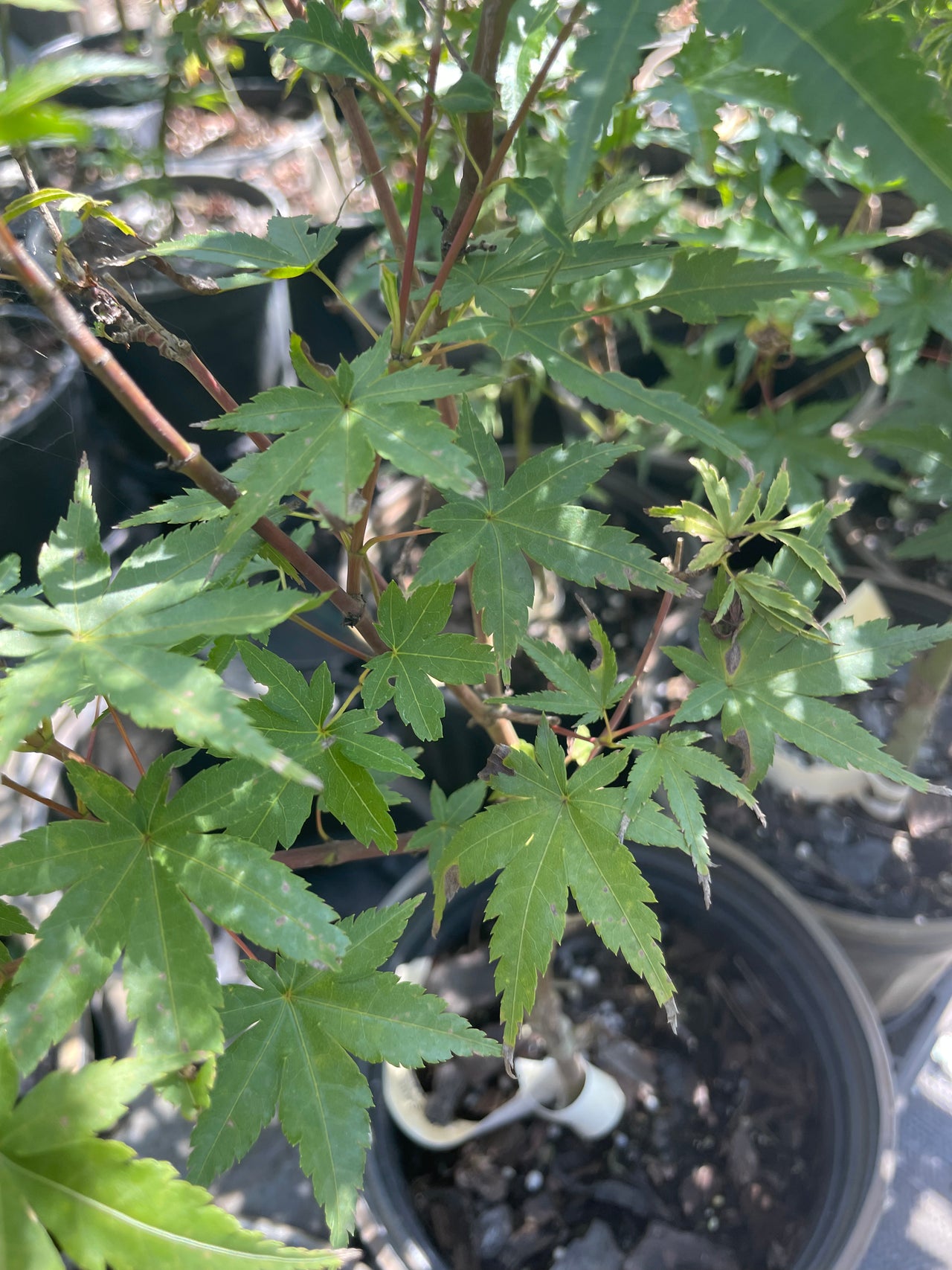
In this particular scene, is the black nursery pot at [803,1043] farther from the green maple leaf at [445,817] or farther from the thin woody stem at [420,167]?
the thin woody stem at [420,167]

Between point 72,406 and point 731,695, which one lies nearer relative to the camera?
point 731,695

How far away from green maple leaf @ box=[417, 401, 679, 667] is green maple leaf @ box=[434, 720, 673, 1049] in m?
0.10

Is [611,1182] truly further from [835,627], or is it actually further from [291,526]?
[291,526]

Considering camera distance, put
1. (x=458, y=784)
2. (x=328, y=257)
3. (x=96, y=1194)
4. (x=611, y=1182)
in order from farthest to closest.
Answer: (x=328, y=257) < (x=458, y=784) < (x=611, y=1182) < (x=96, y=1194)

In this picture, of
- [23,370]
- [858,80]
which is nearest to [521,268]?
[858,80]

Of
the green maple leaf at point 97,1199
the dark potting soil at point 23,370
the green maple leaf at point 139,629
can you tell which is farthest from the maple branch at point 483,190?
the dark potting soil at point 23,370

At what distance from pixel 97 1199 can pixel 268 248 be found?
1.94ft

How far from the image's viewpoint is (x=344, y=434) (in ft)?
1.56

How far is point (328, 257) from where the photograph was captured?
6.72 ft

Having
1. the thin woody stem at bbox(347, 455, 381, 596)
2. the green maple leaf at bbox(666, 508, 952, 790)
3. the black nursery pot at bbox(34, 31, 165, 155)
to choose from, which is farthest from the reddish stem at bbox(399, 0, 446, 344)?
the black nursery pot at bbox(34, 31, 165, 155)

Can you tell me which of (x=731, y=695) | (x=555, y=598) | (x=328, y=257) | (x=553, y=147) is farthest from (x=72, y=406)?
(x=328, y=257)

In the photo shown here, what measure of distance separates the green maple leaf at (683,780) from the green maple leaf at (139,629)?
0.84 feet

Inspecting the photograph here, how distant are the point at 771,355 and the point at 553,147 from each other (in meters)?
0.41

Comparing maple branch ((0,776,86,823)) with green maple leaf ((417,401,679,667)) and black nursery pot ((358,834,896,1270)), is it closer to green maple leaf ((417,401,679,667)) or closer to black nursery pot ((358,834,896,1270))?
green maple leaf ((417,401,679,667))
